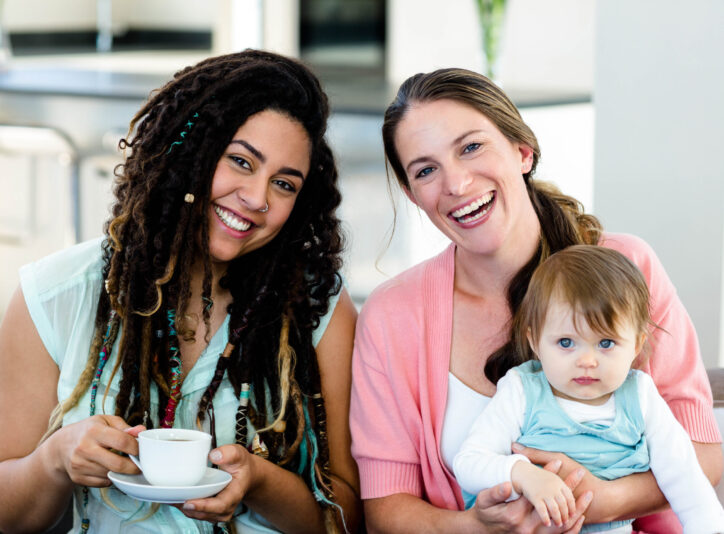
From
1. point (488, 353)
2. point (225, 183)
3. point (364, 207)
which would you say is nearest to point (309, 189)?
point (225, 183)

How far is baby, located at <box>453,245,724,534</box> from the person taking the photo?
1.53 m

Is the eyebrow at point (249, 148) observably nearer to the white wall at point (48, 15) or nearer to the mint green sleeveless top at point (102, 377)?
the mint green sleeveless top at point (102, 377)

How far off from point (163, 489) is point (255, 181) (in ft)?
1.93

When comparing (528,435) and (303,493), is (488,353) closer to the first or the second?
(528,435)

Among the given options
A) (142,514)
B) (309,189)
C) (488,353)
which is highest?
(309,189)

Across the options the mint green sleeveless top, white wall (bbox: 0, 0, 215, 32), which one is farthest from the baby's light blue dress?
white wall (bbox: 0, 0, 215, 32)

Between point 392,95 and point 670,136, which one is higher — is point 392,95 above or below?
above

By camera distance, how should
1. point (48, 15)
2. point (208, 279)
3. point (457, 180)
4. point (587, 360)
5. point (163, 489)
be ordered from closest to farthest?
point (163, 489)
point (587, 360)
point (457, 180)
point (208, 279)
point (48, 15)

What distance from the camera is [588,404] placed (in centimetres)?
161

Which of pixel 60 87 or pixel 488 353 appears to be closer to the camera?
pixel 488 353

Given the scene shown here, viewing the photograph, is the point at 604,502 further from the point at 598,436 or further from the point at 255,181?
the point at 255,181

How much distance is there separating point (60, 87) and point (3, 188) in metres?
0.65

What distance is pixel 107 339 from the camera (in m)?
1.78

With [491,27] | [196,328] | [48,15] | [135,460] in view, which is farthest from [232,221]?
[48,15]
